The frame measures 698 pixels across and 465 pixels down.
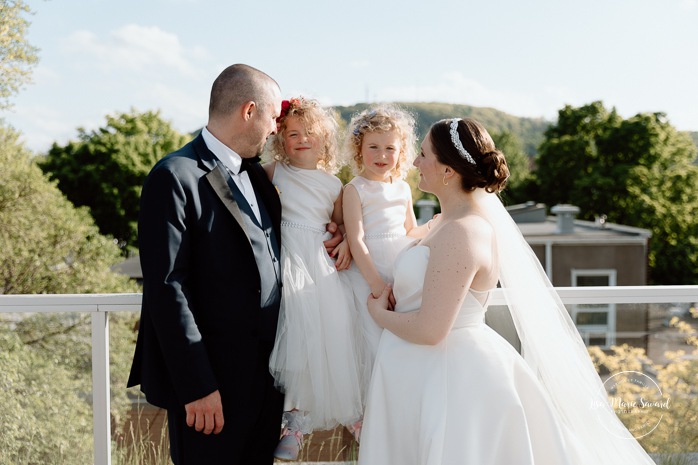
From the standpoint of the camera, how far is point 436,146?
8.32 feet

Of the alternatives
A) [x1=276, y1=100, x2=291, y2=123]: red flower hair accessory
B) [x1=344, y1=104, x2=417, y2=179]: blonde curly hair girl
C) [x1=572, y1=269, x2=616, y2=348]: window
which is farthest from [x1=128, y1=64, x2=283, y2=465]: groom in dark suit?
[x1=572, y1=269, x2=616, y2=348]: window

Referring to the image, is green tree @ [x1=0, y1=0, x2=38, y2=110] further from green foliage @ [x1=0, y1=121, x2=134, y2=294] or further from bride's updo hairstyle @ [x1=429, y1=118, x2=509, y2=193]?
bride's updo hairstyle @ [x1=429, y1=118, x2=509, y2=193]

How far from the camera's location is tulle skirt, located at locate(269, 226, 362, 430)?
2.51 m

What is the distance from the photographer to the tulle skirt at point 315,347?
8.24ft

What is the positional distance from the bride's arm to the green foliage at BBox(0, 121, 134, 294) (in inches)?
288

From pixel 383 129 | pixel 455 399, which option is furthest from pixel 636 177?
pixel 455 399

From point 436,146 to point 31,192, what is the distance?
7455 mm

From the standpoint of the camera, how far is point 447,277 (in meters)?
2.39

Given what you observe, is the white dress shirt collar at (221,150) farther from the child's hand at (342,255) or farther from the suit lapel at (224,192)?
the child's hand at (342,255)

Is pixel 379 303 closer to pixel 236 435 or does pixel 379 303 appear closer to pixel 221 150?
pixel 236 435

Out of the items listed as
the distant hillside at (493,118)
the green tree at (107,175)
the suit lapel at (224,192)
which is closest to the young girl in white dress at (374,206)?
the suit lapel at (224,192)

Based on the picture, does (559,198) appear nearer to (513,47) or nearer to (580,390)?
(580,390)

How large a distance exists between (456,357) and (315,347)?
51cm

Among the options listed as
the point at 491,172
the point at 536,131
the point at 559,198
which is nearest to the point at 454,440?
the point at 491,172
